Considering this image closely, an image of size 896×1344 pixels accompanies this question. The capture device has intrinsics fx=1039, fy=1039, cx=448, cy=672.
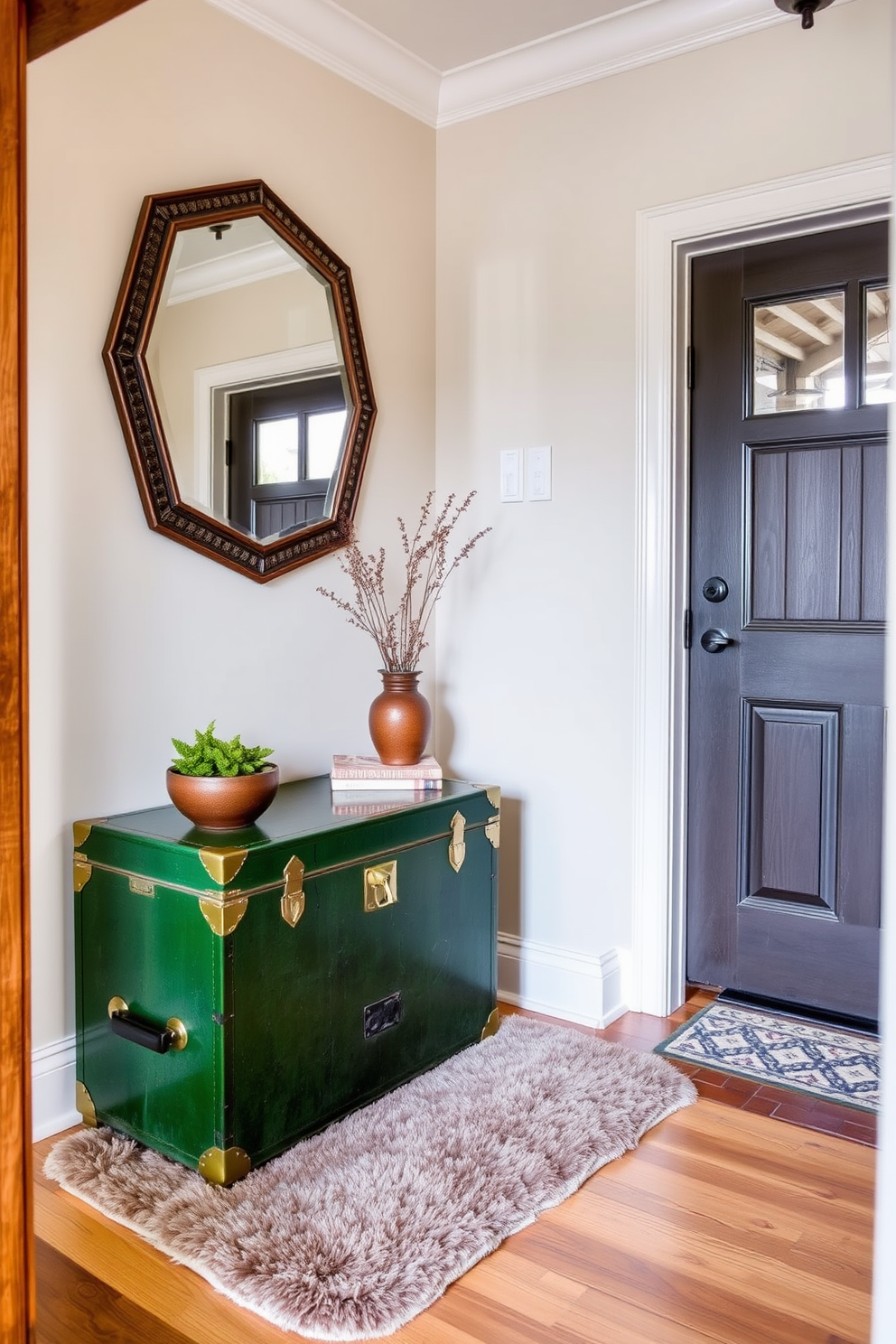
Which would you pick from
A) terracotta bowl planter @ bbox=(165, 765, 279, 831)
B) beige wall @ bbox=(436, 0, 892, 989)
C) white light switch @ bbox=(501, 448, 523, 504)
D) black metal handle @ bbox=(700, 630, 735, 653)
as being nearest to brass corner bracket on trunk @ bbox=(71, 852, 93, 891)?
terracotta bowl planter @ bbox=(165, 765, 279, 831)

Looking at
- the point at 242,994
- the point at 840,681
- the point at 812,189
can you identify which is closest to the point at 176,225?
the point at 812,189

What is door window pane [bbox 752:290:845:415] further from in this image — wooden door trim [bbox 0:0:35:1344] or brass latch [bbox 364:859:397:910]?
wooden door trim [bbox 0:0:35:1344]

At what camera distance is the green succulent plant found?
1914 mm

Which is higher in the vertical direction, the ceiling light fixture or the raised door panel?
the ceiling light fixture

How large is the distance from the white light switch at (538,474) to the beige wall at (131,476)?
44 centimetres

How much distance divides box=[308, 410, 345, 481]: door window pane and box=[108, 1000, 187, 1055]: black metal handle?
1.29 meters

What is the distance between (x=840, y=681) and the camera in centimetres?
247

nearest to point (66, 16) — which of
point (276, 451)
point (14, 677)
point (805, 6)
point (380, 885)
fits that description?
point (14, 677)

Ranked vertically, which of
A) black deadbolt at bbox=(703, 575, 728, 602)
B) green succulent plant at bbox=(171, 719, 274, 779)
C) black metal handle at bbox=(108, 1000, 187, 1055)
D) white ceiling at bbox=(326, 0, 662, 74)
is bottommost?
black metal handle at bbox=(108, 1000, 187, 1055)

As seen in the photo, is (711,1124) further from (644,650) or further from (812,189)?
(812,189)

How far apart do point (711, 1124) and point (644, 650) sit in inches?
42.3

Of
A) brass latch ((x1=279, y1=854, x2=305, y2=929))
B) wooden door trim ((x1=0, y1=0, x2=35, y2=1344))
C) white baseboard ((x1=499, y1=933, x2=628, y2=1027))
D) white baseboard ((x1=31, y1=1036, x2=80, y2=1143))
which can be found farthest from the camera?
white baseboard ((x1=499, y1=933, x2=628, y2=1027))

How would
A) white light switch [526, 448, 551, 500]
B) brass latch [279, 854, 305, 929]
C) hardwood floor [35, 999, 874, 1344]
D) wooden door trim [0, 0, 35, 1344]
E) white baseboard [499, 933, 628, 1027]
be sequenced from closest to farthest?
wooden door trim [0, 0, 35, 1344] → hardwood floor [35, 999, 874, 1344] → brass latch [279, 854, 305, 929] → white baseboard [499, 933, 628, 1027] → white light switch [526, 448, 551, 500]

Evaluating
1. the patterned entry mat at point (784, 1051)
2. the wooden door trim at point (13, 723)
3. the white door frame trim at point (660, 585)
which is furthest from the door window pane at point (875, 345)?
the wooden door trim at point (13, 723)
